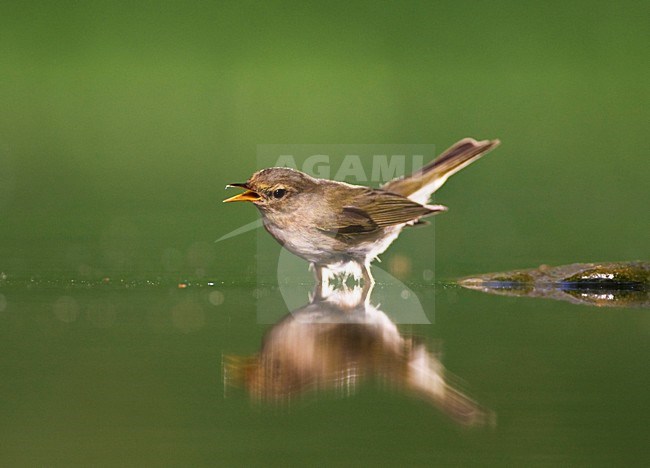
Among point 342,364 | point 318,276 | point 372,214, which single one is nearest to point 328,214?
point 372,214

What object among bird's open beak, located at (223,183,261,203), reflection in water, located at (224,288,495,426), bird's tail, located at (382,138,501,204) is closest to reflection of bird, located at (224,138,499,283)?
bird's open beak, located at (223,183,261,203)

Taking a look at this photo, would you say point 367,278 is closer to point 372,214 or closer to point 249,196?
point 372,214

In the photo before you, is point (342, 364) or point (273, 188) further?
point (273, 188)

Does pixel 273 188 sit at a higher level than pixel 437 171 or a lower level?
lower

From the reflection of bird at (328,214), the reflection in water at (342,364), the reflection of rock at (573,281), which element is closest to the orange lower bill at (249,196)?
the reflection of bird at (328,214)

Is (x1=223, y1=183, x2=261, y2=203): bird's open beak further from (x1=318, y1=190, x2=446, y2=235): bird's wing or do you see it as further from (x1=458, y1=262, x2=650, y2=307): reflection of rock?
(x1=458, y1=262, x2=650, y2=307): reflection of rock

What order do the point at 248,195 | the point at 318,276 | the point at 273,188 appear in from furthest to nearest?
the point at 318,276
the point at 248,195
the point at 273,188

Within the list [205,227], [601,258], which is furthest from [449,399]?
[205,227]

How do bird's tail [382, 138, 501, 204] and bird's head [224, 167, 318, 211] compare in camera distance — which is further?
bird's tail [382, 138, 501, 204]
